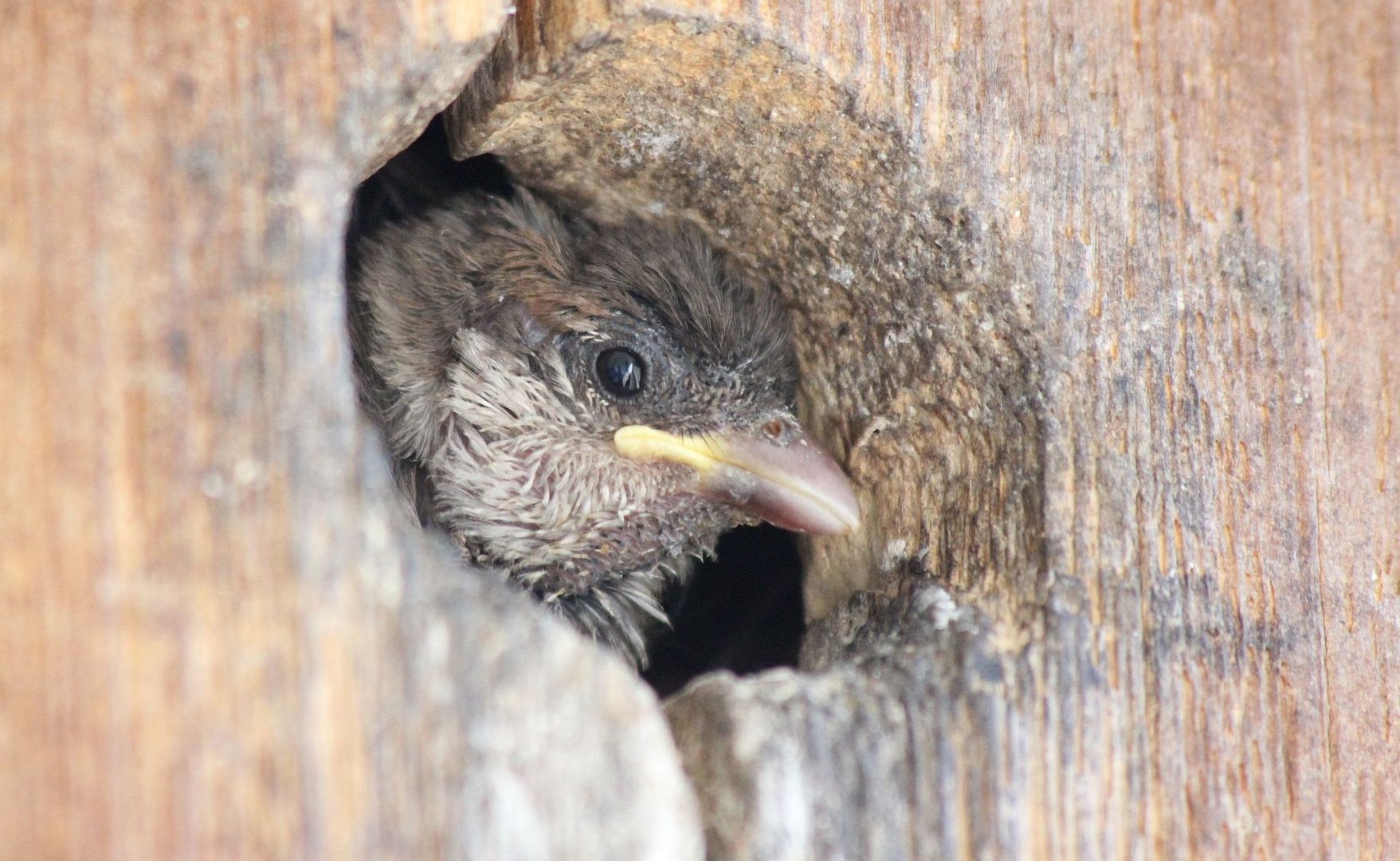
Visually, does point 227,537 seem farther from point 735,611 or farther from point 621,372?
point 735,611

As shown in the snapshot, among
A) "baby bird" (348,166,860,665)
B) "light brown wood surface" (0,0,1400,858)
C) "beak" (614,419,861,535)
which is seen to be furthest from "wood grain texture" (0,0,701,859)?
"baby bird" (348,166,860,665)

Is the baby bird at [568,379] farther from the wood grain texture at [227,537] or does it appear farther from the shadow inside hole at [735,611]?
the wood grain texture at [227,537]

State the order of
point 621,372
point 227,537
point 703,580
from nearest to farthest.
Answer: point 227,537 < point 621,372 < point 703,580

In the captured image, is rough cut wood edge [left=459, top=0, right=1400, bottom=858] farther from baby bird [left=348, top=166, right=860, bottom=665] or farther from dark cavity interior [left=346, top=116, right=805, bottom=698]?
dark cavity interior [left=346, top=116, right=805, bottom=698]

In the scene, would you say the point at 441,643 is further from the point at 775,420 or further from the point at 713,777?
the point at 775,420

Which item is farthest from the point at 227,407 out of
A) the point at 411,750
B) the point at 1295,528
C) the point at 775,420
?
the point at 1295,528

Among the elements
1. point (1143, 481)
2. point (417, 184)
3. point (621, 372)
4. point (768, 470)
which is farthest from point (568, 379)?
point (1143, 481)

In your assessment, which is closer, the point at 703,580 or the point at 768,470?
the point at 768,470
